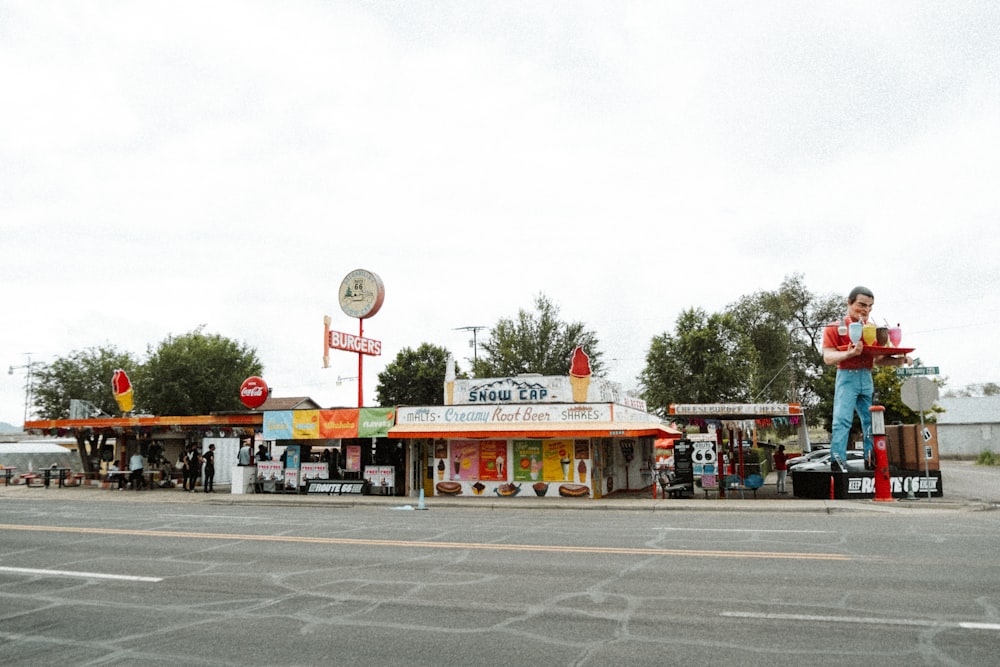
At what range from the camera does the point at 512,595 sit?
27.4 feet

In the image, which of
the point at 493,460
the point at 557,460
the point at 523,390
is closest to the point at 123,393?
the point at 493,460

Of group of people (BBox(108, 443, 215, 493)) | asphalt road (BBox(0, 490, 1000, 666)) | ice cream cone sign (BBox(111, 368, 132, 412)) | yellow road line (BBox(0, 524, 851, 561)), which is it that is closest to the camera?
asphalt road (BBox(0, 490, 1000, 666))

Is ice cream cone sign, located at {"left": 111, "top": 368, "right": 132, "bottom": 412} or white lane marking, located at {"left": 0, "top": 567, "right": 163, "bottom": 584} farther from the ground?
ice cream cone sign, located at {"left": 111, "top": 368, "right": 132, "bottom": 412}

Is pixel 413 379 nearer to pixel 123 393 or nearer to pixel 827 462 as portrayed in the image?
pixel 123 393

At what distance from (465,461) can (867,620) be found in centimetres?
1981

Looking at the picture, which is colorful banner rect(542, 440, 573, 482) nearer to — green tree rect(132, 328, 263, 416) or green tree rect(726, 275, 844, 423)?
green tree rect(726, 275, 844, 423)

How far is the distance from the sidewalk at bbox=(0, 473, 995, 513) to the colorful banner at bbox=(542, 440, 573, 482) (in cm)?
99

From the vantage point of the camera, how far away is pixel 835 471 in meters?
21.6

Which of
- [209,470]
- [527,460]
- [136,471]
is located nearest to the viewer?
[527,460]

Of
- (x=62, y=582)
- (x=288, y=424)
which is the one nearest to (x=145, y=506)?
(x=288, y=424)

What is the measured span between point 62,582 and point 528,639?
7.33m

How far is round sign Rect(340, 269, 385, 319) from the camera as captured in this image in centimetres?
3095

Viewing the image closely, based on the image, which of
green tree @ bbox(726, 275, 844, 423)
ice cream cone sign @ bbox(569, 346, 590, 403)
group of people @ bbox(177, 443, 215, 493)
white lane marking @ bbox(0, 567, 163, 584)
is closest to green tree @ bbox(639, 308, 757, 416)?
green tree @ bbox(726, 275, 844, 423)

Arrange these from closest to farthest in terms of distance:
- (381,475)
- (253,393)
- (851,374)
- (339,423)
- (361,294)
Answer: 1. (851,374)
2. (381,475)
3. (339,423)
4. (253,393)
5. (361,294)
